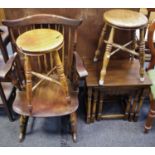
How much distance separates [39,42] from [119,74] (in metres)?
0.69

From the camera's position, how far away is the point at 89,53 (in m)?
1.65

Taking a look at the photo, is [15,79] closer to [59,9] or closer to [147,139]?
[59,9]

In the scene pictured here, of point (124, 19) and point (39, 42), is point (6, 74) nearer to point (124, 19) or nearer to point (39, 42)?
point (39, 42)

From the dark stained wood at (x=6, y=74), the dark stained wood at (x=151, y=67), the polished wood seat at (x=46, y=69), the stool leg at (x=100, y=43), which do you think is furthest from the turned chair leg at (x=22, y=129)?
the dark stained wood at (x=151, y=67)

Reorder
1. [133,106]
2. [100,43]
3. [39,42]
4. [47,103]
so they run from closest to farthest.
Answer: [39,42] < [47,103] < [100,43] < [133,106]

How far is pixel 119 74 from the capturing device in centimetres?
149

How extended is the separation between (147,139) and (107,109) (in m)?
0.44

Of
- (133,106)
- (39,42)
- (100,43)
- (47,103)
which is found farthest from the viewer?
(133,106)

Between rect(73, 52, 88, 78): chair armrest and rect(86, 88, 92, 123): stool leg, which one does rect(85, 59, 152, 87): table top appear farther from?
rect(73, 52, 88, 78): chair armrest

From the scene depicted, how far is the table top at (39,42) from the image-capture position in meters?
1.08

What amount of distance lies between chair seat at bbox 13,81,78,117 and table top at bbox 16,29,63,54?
0.43m

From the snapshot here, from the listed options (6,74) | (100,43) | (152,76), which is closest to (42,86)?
(6,74)

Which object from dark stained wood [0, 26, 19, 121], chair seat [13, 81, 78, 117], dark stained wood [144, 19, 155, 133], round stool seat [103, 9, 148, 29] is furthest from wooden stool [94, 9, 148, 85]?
dark stained wood [0, 26, 19, 121]

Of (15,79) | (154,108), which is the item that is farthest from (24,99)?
(154,108)
